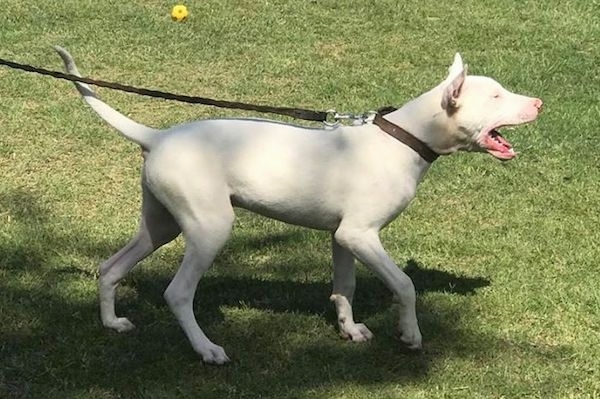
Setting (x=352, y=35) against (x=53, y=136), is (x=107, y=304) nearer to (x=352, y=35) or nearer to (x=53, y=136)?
(x=53, y=136)

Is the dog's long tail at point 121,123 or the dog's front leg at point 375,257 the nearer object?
the dog's front leg at point 375,257

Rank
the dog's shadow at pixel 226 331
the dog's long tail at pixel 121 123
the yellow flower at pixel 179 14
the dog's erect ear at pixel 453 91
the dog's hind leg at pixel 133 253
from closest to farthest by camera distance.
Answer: the dog's erect ear at pixel 453 91 < the dog's shadow at pixel 226 331 < the dog's long tail at pixel 121 123 < the dog's hind leg at pixel 133 253 < the yellow flower at pixel 179 14

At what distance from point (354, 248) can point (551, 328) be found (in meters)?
1.19

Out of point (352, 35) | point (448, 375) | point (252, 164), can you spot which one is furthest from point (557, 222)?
point (352, 35)

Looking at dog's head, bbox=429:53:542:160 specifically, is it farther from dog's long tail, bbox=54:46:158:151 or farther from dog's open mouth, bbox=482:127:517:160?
dog's long tail, bbox=54:46:158:151

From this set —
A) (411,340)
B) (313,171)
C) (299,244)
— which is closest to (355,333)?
(411,340)

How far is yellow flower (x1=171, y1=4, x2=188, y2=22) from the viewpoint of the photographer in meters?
10.7

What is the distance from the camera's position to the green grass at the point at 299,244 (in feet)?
14.6

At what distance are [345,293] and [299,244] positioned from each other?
1.09 m

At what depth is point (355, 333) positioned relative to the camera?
4746mm

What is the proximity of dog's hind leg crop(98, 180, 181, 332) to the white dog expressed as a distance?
204 mm

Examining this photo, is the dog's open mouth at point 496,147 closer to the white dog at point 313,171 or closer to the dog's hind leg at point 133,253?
the white dog at point 313,171

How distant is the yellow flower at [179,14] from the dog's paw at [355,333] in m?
6.62

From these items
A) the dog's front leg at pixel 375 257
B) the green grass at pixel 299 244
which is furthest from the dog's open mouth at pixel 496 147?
the green grass at pixel 299 244
